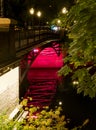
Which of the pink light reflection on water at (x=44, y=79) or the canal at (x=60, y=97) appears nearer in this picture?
the canal at (x=60, y=97)

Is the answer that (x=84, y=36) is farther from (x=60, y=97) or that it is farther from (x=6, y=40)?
(x=60, y=97)

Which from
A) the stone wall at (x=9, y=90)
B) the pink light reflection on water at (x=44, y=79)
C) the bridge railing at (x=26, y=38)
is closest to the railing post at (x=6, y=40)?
the stone wall at (x=9, y=90)

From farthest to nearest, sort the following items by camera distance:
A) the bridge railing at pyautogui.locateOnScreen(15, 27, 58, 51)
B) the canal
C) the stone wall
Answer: the canal → the bridge railing at pyautogui.locateOnScreen(15, 27, 58, 51) → the stone wall

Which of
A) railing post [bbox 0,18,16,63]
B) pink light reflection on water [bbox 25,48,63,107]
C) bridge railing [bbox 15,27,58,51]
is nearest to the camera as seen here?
railing post [bbox 0,18,16,63]

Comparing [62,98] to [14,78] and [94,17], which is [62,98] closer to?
[14,78]

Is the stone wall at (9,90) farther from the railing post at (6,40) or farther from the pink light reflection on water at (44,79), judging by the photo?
the pink light reflection on water at (44,79)

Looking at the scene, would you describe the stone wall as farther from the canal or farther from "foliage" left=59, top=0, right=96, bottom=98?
the canal

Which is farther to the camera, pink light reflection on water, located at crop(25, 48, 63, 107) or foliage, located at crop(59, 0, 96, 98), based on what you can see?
pink light reflection on water, located at crop(25, 48, 63, 107)

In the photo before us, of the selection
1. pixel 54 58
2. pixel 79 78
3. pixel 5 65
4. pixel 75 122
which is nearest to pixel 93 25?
pixel 79 78

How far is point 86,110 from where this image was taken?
2647cm

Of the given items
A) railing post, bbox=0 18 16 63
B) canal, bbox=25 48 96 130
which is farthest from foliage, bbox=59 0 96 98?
canal, bbox=25 48 96 130

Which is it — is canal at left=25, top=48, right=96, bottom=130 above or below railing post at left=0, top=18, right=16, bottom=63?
below

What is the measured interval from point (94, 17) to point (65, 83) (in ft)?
106

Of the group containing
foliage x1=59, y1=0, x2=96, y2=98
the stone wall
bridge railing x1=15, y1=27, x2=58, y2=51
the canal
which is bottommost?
the canal
